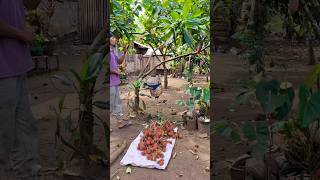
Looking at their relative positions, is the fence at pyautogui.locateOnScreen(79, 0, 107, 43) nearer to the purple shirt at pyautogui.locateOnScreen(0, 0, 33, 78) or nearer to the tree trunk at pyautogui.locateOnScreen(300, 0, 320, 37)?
the purple shirt at pyautogui.locateOnScreen(0, 0, 33, 78)

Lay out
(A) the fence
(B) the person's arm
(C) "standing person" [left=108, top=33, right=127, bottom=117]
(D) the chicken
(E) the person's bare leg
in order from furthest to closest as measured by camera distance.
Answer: (D) the chicken
(C) "standing person" [left=108, top=33, right=127, bottom=117]
(A) the fence
(E) the person's bare leg
(B) the person's arm

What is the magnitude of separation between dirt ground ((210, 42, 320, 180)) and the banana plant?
1.59ft

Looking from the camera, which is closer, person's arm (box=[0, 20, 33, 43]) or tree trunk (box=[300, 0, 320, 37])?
person's arm (box=[0, 20, 33, 43])

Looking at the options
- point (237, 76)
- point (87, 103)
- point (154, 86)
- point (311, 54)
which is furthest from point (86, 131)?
point (154, 86)

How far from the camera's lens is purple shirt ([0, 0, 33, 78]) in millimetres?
1360

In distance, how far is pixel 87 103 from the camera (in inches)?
65.7


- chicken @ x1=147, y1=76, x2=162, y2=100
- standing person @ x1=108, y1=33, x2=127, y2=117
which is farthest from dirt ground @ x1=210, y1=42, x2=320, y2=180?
chicken @ x1=147, y1=76, x2=162, y2=100

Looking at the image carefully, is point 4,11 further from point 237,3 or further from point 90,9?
point 237,3

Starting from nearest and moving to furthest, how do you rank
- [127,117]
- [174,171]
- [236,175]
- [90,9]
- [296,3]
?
[296,3]
[90,9]
[236,175]
[174,171]
[127,117]

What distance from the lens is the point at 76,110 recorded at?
1.67m

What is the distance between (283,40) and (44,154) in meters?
1.11

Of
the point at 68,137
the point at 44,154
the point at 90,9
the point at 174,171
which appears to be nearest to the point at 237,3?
the point at 90,9

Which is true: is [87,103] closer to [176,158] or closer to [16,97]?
[16,97]

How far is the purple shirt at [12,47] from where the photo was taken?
136 centimetres
